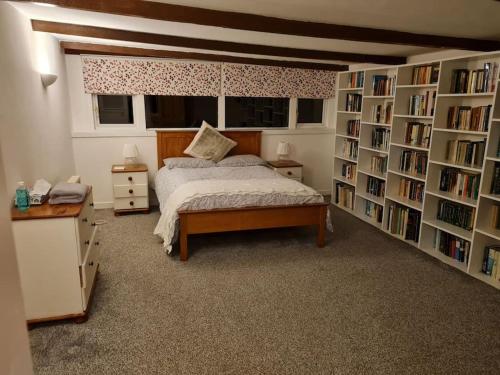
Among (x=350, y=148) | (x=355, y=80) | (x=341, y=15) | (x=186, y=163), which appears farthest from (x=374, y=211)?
(x=341, y=15)

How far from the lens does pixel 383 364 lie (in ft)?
7.20

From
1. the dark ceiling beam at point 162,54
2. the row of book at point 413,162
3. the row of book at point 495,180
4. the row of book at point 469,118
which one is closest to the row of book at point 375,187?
the row of book at point 413,162

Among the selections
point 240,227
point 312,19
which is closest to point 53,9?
point 312,19

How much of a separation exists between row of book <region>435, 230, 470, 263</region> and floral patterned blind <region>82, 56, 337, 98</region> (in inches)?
115

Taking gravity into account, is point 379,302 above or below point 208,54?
below

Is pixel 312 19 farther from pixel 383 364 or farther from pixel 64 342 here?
pixel 64 342

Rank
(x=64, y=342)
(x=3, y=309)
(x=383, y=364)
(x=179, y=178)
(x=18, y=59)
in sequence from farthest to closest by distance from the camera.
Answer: (x=179, y=178), (x=18, y=59), (x=64, y=342), (x=383, y=364), (x=3, y=309)

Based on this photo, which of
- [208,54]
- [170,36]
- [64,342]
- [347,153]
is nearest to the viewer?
[64,342]

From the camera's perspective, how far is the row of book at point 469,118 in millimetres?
3321

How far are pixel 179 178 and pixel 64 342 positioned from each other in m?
2.26

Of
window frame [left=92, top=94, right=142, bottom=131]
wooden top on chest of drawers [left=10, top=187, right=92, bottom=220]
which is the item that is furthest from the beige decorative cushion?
wooden top on chest of drawers [left=10, top=187, right=92, bottom=220]

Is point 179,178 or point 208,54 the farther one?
point 208,54

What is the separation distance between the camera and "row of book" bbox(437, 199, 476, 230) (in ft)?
11.7

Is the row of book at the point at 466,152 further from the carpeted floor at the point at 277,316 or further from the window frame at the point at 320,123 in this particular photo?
the window frame at the point at 320,123
